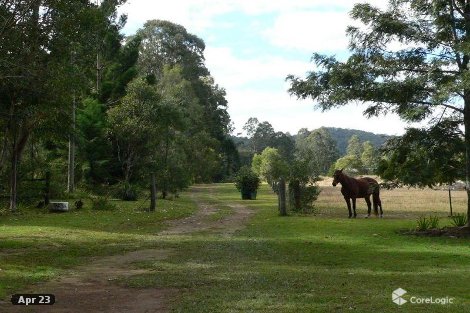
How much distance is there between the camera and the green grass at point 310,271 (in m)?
7.66

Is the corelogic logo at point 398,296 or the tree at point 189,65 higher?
the tree at point 189,65

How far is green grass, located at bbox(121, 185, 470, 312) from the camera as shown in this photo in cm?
766

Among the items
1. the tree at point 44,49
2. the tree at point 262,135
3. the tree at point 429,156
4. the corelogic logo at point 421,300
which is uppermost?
the tree at point 262,135

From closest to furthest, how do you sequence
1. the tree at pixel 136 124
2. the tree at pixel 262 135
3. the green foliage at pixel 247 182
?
the tree at pixel 136 124
the green foliage at pixel 247 182
the tree at pixel 262 135

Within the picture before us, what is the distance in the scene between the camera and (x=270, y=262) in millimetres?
12000

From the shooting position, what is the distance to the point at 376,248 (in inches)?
568

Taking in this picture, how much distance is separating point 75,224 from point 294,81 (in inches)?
398

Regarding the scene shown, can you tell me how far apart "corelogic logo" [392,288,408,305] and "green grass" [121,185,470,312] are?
0.28 ft

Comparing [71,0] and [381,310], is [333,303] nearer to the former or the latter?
[381,310]

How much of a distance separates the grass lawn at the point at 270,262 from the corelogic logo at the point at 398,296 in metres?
0.08

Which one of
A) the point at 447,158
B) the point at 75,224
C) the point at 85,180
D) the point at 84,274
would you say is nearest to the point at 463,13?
the point at 447,158

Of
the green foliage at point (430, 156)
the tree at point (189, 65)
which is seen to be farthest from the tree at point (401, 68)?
the tree at point (189, 65)

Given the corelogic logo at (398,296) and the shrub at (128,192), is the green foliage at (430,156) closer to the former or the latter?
the corelogic logo at (398,296)
